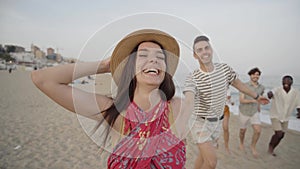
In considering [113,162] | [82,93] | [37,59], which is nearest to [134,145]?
[113,162]

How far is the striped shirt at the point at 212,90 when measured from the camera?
2.29 m

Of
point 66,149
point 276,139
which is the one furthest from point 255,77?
point 66,149

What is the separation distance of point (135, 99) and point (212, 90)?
4.26 ft

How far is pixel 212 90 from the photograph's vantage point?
2.35 metres

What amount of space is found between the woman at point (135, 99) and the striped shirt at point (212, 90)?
3.27 feet

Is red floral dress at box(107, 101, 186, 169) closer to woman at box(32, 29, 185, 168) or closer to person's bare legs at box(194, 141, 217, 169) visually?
woman at box(32, 29, 185, 168)

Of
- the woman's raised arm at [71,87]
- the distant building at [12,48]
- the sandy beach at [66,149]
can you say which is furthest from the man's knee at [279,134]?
the distant building at [12,48]

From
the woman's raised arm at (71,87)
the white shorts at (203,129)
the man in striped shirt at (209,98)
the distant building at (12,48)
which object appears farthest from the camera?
the distant building at (12,48)

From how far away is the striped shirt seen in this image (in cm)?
229

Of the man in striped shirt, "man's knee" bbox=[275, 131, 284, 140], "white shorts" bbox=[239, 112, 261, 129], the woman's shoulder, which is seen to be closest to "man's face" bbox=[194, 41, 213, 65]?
the man in striped shirt

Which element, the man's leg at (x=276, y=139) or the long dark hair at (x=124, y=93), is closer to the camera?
the long dark hair at (x=124, y=93)

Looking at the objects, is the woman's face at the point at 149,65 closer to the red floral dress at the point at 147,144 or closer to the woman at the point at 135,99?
the woman at the point at 135,99

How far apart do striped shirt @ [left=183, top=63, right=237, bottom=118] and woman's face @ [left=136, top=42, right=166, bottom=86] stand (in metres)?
1.09

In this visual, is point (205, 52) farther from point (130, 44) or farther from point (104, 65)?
point (104, 65)
